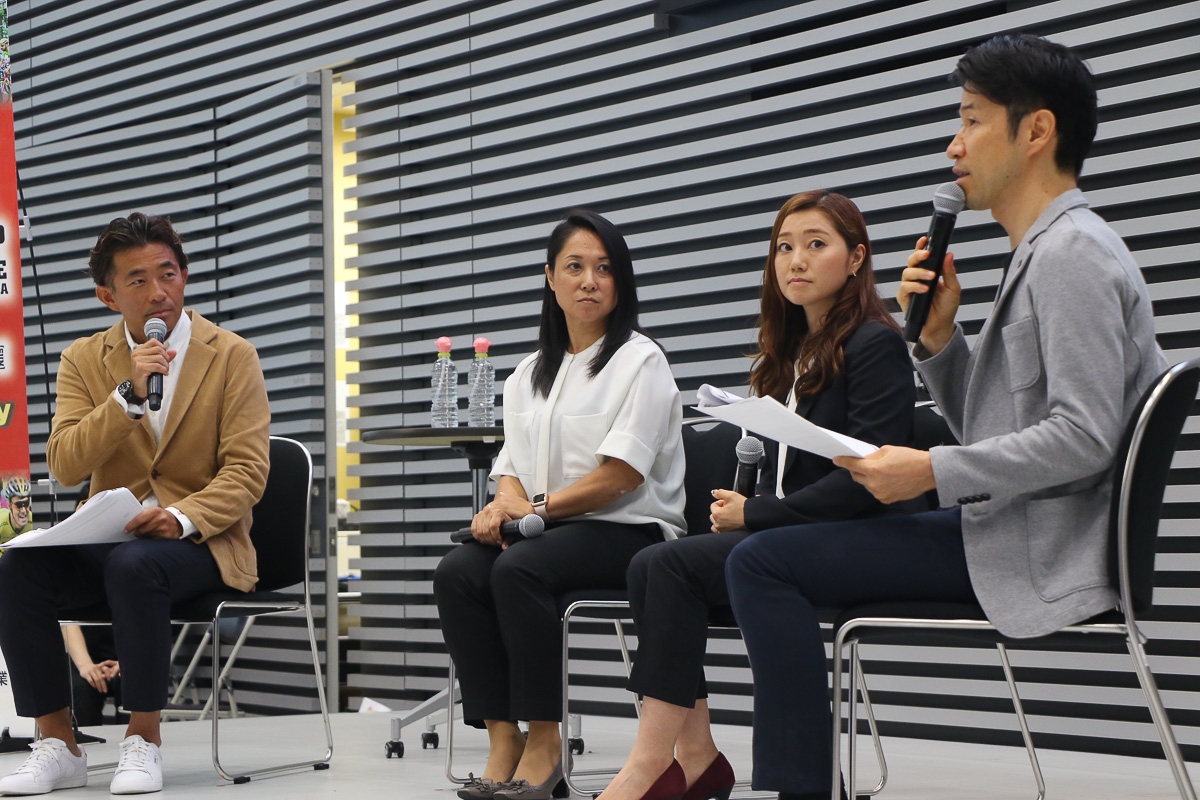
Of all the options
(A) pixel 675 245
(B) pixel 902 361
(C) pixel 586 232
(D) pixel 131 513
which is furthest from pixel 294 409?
(B) pixel 902 361

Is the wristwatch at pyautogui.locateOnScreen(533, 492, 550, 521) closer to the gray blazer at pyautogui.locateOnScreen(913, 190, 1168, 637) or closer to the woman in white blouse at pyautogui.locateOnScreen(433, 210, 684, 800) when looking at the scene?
the woman in white blouse at pyautogui.locateOnScreen(433, 210, 684, 800)

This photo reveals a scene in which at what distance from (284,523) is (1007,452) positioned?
2.38 m

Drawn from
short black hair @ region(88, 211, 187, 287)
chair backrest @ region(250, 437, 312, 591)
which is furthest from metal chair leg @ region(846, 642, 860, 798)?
short black hair @ region(88, 211, 187, 287)

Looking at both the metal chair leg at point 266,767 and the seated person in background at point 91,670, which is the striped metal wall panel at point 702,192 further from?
the metal chair leg at point 266,767

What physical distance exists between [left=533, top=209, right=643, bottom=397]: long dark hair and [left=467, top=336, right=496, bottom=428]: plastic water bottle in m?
1.08

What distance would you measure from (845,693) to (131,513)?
2414 millimetres

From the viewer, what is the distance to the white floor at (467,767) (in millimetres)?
3232

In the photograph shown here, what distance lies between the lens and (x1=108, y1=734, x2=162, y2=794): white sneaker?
3.20 m

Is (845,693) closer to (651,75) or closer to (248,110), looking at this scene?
(651,75)

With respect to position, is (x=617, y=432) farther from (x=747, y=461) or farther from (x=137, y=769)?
(x=137, y=769)

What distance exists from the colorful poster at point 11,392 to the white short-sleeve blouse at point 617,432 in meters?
2.02

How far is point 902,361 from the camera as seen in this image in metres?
2.48

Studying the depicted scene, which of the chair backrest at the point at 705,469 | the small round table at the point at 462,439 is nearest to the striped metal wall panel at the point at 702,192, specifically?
the small round table at the point at 462,439

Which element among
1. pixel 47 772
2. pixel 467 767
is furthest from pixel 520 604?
pixel 47 772
